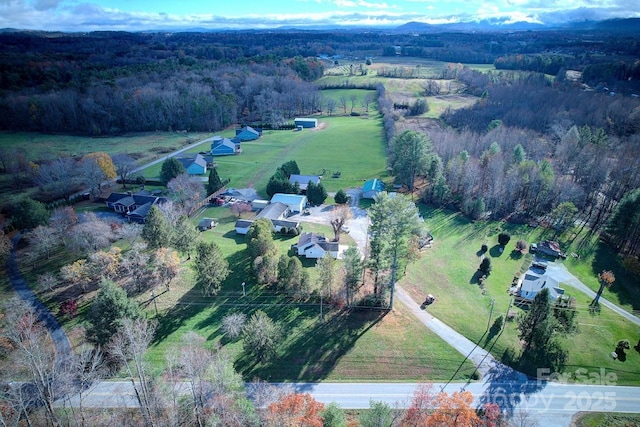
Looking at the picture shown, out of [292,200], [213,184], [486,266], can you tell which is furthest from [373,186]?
[213,184]

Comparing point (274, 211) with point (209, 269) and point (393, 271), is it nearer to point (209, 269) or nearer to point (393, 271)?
point (209, 269)

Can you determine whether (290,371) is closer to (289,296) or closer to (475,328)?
(289,296)

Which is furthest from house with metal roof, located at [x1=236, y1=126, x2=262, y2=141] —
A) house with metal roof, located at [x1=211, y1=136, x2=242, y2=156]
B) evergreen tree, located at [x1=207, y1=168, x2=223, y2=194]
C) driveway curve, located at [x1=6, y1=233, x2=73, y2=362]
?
driveway curve, located at [x1=6, y1=233, x2=73, y2=362]

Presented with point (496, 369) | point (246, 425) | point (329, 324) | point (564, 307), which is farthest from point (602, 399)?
point (246, 425)

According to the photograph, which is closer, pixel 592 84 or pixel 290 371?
pixel 290 371

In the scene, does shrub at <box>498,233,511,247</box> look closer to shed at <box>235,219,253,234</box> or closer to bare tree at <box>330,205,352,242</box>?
bare tree at <box>330,205,352,242</box>
